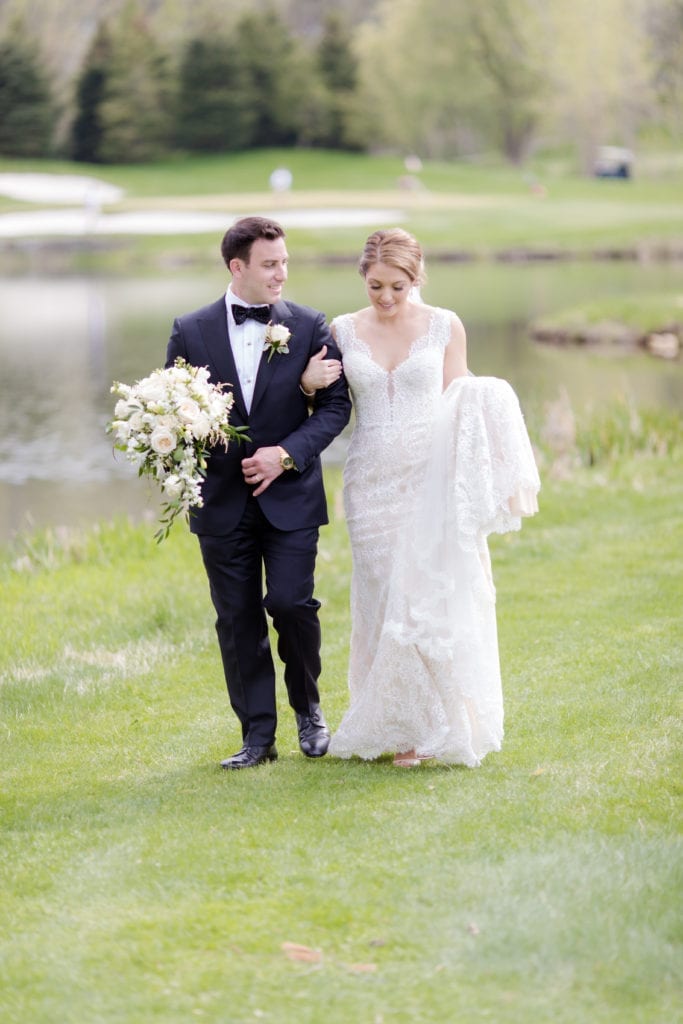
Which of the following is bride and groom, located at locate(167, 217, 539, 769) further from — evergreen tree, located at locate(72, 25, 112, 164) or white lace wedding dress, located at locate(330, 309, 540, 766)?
evergreen tree, located at locate(72, 25, 112, 164)

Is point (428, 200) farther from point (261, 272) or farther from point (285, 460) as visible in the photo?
point (285, 460)

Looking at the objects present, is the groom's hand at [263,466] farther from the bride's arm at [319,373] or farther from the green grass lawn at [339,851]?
the green grass lawn at [339,851]

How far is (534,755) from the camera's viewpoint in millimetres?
5832

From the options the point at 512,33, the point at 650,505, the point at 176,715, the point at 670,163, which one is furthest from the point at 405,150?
the point at 176,715

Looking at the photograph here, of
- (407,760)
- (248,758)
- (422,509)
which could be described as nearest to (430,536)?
(422,509)

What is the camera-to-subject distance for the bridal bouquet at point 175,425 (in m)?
5.37

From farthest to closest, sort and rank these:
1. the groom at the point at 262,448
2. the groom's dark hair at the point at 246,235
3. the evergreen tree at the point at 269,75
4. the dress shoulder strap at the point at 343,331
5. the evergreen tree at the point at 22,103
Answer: the evergreen tree at the point at 269,75 < the evergreen tree at the point at 22,103 < the dress shoulder strap at the point at 343,331 < the groom at the point at 262,448 < the groom's dark hair at the point at 246,235

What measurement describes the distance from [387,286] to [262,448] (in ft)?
2.59

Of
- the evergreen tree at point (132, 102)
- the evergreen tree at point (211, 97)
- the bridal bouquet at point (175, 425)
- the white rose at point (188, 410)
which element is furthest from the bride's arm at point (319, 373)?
the evergreen tree at point (211, 97)

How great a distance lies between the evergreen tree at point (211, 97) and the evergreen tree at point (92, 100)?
3.74 meters

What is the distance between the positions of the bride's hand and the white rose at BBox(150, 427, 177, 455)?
0.64 metres

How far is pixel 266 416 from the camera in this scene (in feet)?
18.9

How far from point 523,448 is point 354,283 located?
3267 centimetres

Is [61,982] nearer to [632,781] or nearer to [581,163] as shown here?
[632,781]
